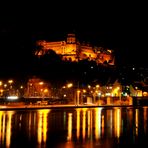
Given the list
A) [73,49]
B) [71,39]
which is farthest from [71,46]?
[71,39]

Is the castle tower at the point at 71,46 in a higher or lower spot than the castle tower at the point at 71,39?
lower

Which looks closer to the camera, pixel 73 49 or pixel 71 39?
pixel 73 49

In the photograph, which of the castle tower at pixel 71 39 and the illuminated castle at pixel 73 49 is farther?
the castle tower at pixel 71 39

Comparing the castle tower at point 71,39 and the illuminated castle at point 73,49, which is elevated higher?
the castle tower at point 71,39

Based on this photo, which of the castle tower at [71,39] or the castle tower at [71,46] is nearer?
the castle tower at [71,46]

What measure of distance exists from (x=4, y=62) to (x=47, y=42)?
8254 centimetres

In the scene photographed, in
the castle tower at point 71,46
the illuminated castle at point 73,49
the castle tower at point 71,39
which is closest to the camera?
the illuminated castle at point 73,49

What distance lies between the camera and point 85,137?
1641cm

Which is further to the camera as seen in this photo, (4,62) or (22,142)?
(4,62)

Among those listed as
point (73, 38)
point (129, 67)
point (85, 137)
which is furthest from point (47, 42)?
point (85, 137)

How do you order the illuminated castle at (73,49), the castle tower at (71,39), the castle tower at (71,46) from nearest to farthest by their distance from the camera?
the illuminated castle at (73,49)
the castle tower at (71,46)
the castle tower at (71,39)

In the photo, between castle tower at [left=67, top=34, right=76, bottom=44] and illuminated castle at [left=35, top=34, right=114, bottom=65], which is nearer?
illuminated castle at [left=35, top=34, right=114, bottom=65]

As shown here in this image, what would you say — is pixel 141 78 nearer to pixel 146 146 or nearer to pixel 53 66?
Answer: pixel 53 66

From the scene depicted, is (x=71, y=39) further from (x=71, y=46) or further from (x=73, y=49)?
(x=73, y=49)
